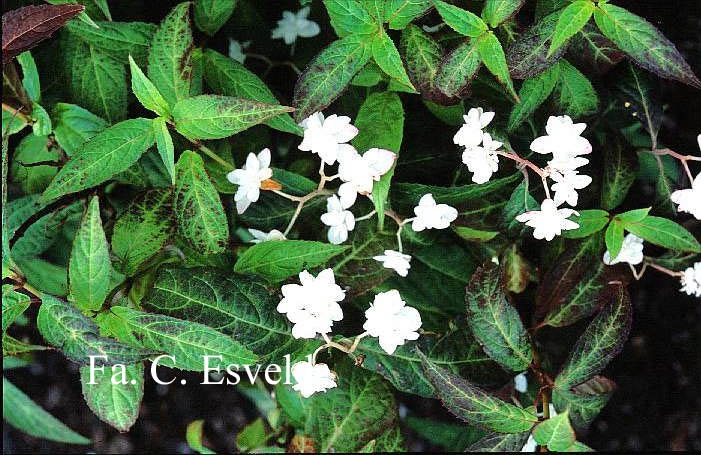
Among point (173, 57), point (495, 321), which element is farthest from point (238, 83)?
point (495, 321)

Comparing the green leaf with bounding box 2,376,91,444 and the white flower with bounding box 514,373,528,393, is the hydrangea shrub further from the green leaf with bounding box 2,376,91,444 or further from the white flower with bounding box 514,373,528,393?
the green leaf with bounding box 2,376,91,444

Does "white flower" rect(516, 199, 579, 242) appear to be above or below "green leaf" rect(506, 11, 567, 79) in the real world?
below

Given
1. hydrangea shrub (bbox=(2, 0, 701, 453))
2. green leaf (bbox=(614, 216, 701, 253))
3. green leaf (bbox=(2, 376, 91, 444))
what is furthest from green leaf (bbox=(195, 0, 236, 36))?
green leaf (bbox=(2, 376, 91, 444))

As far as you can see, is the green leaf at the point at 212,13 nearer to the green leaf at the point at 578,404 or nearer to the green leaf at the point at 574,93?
the green leaf at the point at 574,93

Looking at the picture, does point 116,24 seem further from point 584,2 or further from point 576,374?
point 576,374

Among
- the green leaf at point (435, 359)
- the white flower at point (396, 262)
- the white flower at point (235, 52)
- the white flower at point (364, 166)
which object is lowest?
the green leaf at point (435, 359)

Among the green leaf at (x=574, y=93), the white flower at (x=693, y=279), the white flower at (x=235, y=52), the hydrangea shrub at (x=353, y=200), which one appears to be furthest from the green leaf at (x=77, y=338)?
the white flower at (x=693, y=279)
